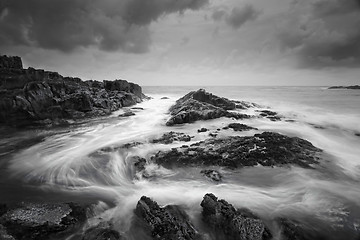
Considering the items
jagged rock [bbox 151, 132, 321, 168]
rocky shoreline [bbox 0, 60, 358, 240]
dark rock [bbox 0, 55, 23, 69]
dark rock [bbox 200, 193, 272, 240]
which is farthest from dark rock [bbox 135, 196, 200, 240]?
dark rock [bbox 0, 55, 23, 69]

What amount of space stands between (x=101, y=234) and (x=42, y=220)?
156 centimetres

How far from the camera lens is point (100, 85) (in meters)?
35.2

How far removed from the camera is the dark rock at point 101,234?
182 inches

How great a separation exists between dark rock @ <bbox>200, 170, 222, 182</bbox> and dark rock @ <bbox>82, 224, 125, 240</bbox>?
12.4 feet

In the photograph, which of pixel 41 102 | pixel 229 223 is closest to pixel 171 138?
pixel 229 223

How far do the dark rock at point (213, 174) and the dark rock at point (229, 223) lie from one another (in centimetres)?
196

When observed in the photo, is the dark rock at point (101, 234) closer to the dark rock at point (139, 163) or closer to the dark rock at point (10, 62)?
the dark rock at point (139, 163)

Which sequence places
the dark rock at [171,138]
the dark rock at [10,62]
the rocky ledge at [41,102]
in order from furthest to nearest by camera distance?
the dark rock at [10,62]
the rocky ledge at [41,102]
the dark rock at [171,138]

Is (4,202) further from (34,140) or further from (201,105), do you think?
(201,105)

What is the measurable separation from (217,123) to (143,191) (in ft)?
30.8

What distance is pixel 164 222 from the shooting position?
195 inches

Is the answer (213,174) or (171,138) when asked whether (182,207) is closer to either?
(213,174)

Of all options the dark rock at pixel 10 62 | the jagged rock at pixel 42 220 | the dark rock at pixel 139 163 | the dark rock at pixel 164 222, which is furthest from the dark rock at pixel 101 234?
the dark rock at pixel 10 62

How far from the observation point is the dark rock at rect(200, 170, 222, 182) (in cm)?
745
